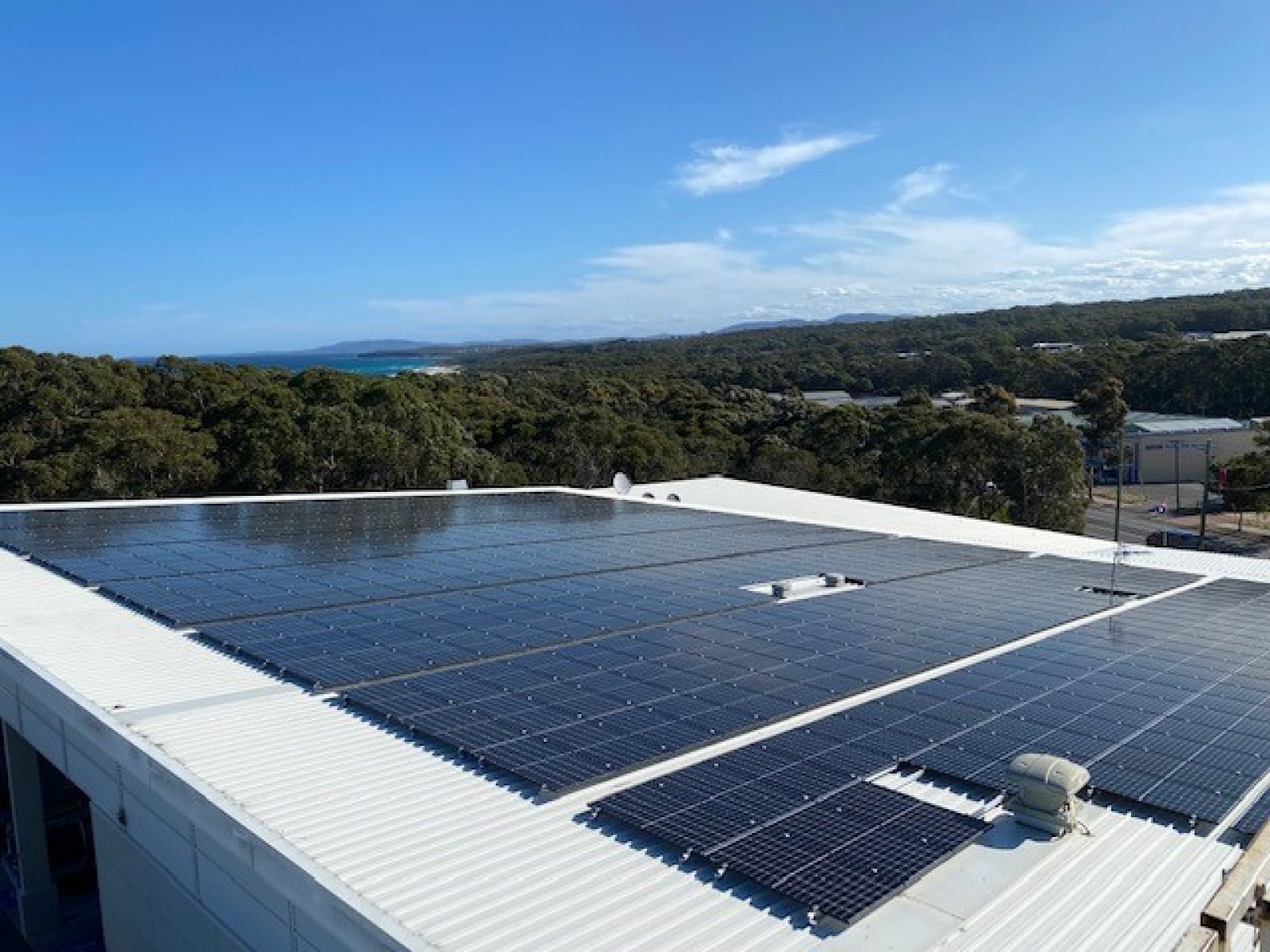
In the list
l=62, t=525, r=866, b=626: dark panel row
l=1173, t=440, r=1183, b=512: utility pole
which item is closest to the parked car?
l=1173, t=440, r=1183, b=512: utility pole

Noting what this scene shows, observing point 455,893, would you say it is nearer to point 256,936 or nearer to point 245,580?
point 256,936

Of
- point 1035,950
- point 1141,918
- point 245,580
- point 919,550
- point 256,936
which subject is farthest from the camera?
point 919,550

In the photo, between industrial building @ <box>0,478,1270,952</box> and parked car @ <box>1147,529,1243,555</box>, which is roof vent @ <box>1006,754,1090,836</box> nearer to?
industrial building @ <box>0,478,1270,952</box>

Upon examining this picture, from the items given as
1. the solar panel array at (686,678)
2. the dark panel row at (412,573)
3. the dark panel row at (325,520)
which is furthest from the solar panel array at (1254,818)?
the dark panel row at (325,520)

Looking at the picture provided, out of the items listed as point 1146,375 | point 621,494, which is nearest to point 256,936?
point 621,494

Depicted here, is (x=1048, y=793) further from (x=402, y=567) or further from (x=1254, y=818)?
(x=402, y=567)

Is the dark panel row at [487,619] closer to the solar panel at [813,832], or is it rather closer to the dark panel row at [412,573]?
the dark panel row at [412,573]
